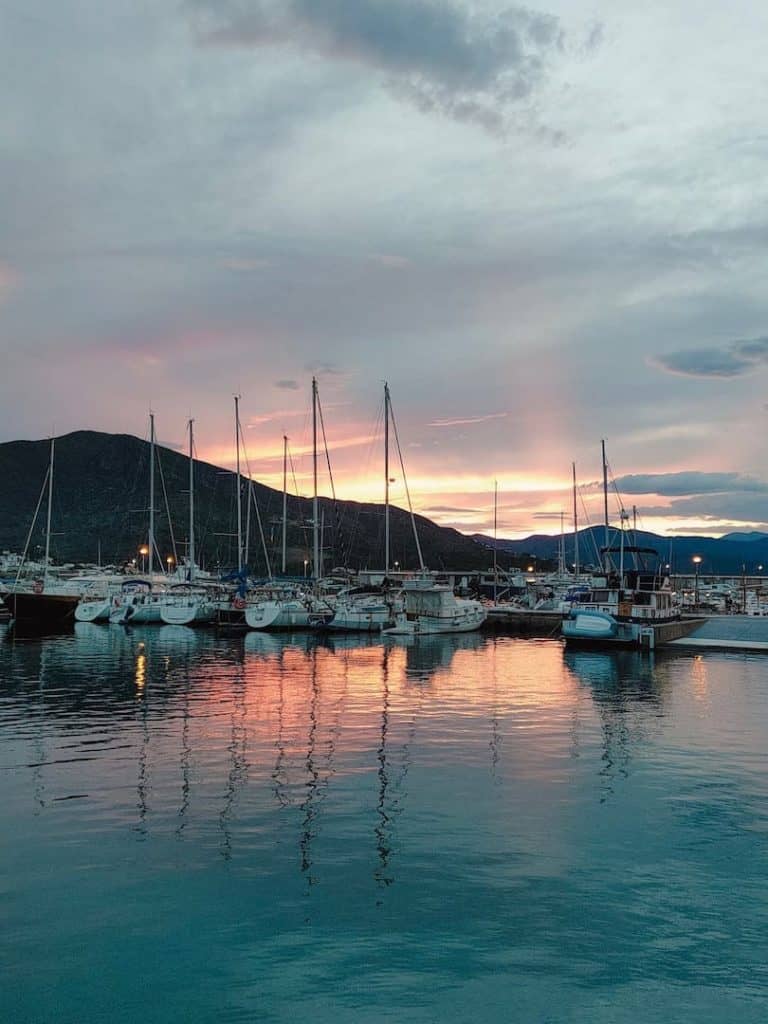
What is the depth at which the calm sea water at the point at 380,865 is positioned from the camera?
37.0 feet

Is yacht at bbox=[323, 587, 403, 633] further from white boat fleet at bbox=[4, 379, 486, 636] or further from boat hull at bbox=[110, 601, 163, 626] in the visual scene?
boat hull at bbox=[110, 601, 163, 626]

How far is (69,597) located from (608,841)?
7978 centimetres

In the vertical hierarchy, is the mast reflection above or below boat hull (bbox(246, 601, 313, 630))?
below

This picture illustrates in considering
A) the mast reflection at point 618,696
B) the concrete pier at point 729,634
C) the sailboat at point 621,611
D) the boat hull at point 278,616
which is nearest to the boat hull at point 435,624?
the boat hull at point 278,616

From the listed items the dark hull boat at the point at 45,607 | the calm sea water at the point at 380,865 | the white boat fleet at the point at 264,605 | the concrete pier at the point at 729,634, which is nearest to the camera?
the calm sea water at the point at 380,865

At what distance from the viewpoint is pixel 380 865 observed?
15.8 meters

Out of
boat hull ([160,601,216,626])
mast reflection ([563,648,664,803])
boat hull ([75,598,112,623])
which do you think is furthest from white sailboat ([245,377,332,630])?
mast reflection ([563,648,664,803])

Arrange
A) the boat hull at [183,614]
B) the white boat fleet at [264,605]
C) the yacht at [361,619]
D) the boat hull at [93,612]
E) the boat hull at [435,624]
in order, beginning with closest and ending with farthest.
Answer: the boat hull at [435,624], the yacht at [361,619], the white boat fleet at [264,605], the boat hull at [183,614], the boat hull at [93,612]

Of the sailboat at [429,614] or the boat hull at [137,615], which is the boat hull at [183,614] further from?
the sailboat at [429,614]

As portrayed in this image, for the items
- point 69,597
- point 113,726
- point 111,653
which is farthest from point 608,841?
point 69,597

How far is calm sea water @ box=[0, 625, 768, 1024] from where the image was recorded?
11.3m

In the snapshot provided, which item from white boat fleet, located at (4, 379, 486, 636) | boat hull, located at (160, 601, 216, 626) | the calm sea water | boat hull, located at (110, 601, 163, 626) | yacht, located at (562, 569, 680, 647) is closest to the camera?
the calm sea water

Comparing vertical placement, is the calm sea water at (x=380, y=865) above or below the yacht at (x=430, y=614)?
below

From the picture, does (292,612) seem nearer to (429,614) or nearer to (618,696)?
(429,614)
